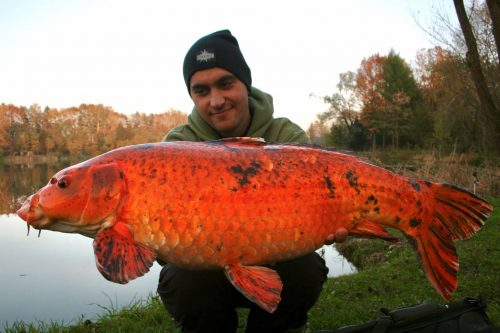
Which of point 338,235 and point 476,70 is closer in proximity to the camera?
point 338,235

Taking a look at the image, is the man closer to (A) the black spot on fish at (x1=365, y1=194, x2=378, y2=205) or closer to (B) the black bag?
(B) the black bag

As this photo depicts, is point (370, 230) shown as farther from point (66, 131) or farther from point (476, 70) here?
point (66, 131)

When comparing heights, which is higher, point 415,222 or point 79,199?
point 79,199

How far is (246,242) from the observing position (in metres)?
1.97

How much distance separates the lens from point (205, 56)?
3.24 m

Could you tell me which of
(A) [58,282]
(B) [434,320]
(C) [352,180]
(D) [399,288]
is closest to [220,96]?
(C) [352,180]

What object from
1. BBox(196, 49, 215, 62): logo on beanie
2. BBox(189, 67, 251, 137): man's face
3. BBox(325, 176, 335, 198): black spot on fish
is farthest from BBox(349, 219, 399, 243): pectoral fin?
BBox(196, 49, 215, 62): logo on beanie

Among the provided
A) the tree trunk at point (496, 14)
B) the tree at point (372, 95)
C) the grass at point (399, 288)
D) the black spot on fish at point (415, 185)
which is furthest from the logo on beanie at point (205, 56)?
the tree at point (372, 95)

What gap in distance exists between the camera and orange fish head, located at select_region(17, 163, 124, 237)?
6.14 feet

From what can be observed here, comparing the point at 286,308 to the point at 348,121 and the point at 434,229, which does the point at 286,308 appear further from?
the point at 348,121

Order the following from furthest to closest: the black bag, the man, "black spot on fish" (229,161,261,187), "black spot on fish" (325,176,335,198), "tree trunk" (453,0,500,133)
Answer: "tree trunk" (453,0,500,133) → the man → the black bag → "black spot on fish" (325,176,335,198) → "black spot on fish" (229,161,261,187)

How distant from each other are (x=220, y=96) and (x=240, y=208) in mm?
1338

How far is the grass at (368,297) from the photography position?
11.8 ft

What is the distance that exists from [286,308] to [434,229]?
1174 millimetres
